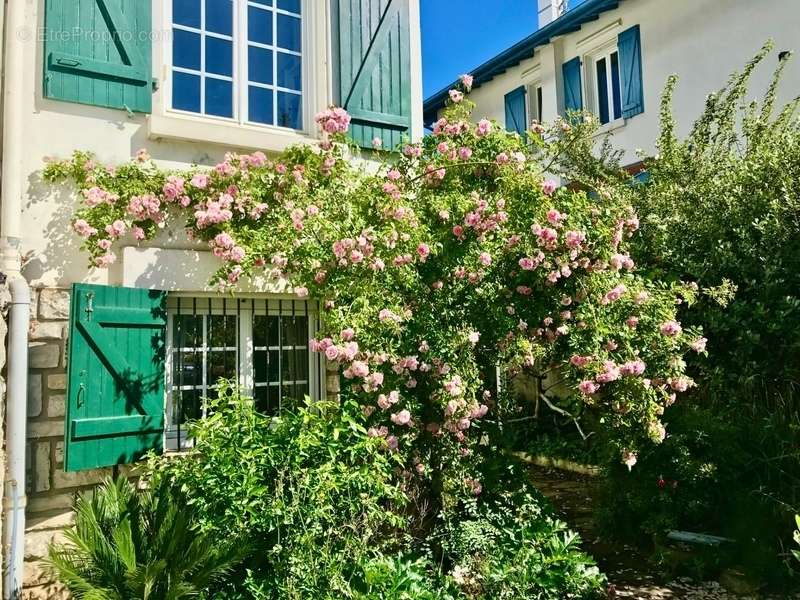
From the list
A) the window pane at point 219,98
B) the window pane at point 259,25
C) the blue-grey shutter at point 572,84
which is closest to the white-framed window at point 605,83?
the blue-grey shutter at point 572,84

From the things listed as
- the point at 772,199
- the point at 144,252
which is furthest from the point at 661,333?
the point at 144,252

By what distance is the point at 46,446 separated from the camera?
4266mm

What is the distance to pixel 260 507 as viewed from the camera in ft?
11.5

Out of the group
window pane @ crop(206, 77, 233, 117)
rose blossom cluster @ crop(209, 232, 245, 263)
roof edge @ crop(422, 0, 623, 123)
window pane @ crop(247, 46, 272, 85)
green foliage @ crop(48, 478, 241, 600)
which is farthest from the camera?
roof edge @ crop(422, 0, 623, 123)

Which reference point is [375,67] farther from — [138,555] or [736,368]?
[138,555]

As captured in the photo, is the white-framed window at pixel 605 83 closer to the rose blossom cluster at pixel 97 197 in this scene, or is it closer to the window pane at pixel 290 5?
the window pane at pixel 290 5

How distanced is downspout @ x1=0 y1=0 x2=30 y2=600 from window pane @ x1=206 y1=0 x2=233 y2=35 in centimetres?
142

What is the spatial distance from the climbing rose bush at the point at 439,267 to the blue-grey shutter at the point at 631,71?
6.34 metres

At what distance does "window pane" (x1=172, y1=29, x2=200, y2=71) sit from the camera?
505 centimetres

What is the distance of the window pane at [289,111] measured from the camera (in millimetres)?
5523

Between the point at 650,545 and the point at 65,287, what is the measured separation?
208 inches

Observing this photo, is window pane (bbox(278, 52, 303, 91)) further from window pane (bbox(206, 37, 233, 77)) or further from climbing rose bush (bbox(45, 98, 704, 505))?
climbing rose bush (bbox(45, 98, 704, 505))

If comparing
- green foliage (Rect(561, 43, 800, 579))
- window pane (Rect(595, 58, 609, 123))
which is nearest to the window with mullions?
green foliage (Rect(561, 43, 800, 579))
